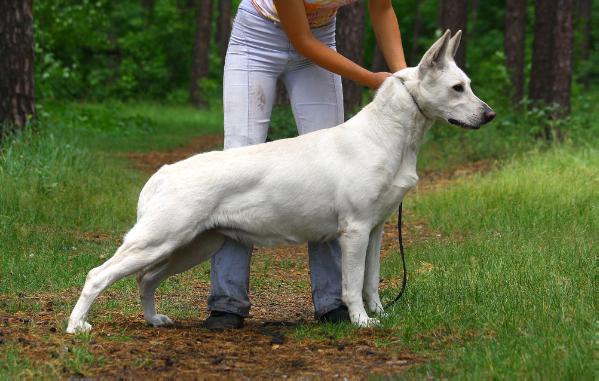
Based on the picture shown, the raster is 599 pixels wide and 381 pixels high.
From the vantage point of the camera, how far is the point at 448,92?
571 cm

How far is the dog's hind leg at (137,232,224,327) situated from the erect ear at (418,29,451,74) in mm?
1546

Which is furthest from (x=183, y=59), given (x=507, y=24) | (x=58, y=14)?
(x=507, y=24)

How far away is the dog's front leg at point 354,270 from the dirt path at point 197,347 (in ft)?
0.61

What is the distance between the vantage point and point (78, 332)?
5355mm

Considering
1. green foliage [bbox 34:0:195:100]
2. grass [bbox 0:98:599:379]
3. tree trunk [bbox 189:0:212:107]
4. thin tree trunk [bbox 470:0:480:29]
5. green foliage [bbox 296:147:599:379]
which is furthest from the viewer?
thin tree trunk [bbox 470:0:480:29]

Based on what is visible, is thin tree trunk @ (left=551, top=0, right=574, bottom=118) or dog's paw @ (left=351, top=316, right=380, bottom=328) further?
thin tree trunk @ (left=551, top=0, right=574, bottom=118)

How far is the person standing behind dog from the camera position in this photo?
19.4ft

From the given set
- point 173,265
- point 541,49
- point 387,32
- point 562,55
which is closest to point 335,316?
point 173,265

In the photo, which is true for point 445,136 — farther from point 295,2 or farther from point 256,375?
point 256,375

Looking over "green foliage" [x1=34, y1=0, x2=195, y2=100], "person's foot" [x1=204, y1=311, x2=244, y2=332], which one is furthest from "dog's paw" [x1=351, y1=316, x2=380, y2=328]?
"green foliage" [x1=34, y1=0, x2=195, y2=100]

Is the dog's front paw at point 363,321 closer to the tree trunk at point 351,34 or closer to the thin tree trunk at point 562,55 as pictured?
the thin tree trunk at point 562,55

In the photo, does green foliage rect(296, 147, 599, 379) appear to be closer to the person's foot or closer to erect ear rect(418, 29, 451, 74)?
the person's foot

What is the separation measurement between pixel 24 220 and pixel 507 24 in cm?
1943

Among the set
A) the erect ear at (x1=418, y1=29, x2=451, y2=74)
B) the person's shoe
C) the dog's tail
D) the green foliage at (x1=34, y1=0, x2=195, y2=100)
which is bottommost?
the green foliage at (x1=34, y1=0, x2=195, y2=100)
